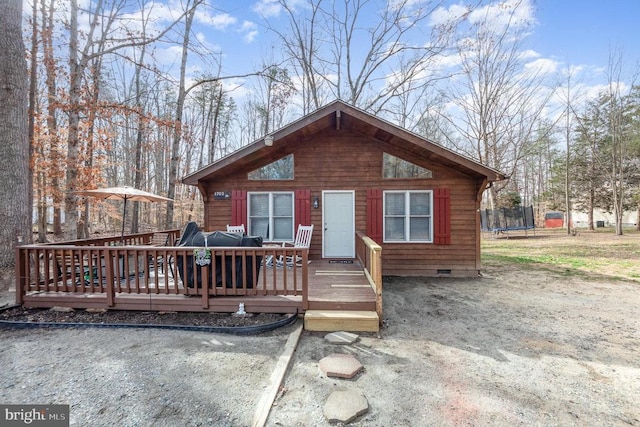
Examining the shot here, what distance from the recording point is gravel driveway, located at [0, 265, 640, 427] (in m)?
2.22

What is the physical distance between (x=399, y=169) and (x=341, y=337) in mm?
4573

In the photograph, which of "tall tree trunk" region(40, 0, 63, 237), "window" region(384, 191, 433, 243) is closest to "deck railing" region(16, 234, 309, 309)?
"window" region(384, 191, 433, 243)

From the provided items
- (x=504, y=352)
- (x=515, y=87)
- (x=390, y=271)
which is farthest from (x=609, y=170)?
(x=504, y=352)

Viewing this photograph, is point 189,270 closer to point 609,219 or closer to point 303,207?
point 303,207

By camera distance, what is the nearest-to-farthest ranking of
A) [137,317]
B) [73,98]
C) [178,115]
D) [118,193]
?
1. [137,317]
2. [118,193]
3. [73,98]
4. [178,115]

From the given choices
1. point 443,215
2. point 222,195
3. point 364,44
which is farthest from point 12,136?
point 364,44

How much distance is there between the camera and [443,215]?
22.4 ft

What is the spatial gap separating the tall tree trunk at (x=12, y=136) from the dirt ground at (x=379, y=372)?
2614mm

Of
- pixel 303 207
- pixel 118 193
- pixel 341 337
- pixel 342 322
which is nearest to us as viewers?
pixel 341 337

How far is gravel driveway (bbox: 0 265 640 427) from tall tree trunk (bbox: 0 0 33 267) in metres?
2.62

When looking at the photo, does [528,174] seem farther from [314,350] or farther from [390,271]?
[314,350]

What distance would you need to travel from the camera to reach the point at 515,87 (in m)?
14.3

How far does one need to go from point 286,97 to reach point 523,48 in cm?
1174

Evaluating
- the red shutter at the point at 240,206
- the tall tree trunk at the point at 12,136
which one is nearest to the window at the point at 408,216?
the red shutter at the point at 240,206
